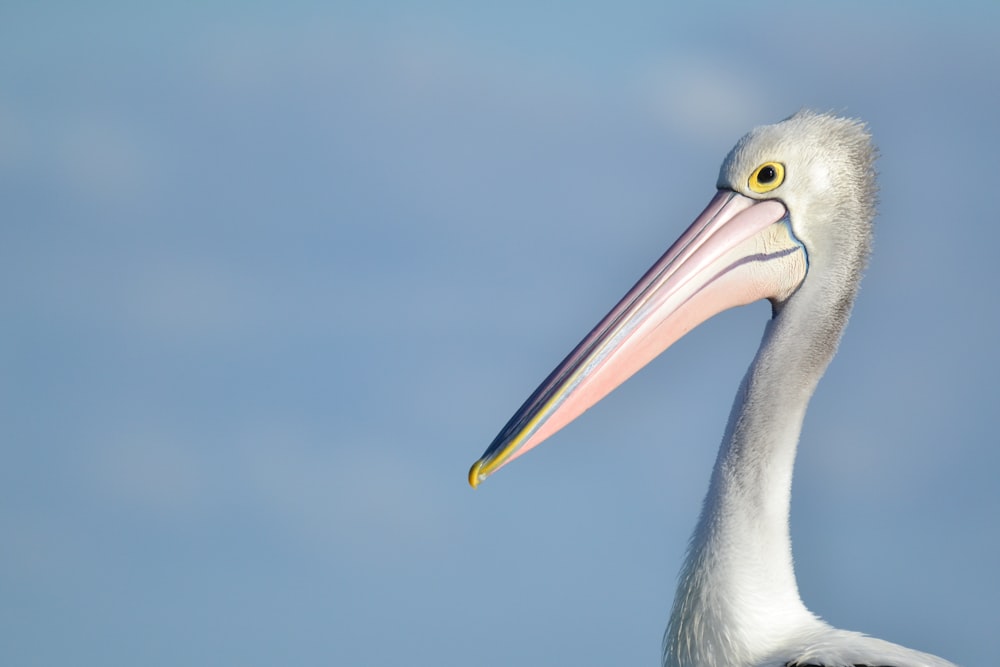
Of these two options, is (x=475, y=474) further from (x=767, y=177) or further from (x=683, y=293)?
(x=767, y=177)

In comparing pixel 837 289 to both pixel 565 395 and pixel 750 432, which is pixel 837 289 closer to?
pixel 750 432

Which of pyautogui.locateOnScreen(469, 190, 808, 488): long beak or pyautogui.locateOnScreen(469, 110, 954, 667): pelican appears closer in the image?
pyautogui.locateOnScreen(469, 110, 954, 667): pelican

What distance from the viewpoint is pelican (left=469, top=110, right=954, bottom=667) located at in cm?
502

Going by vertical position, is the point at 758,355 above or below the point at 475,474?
above

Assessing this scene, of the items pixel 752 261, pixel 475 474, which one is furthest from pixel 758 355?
pixel 475 474

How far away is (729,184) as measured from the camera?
5.56 m

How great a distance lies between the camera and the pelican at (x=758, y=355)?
16.5 ft

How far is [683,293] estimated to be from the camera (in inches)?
217

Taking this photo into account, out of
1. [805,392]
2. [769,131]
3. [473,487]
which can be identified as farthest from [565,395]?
[769,131]

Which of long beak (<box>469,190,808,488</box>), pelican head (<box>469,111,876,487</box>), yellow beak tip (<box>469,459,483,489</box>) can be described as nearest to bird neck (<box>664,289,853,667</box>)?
pelican head (<box>469,111,876,487</box>)

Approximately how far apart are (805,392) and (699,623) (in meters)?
0.90

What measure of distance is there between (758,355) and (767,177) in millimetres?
678

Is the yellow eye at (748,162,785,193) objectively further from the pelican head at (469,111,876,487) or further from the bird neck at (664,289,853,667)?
the bird neck at (664,289,853,667)

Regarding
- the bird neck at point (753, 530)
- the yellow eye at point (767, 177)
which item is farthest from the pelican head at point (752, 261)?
the bird neck at point (753, 530)
